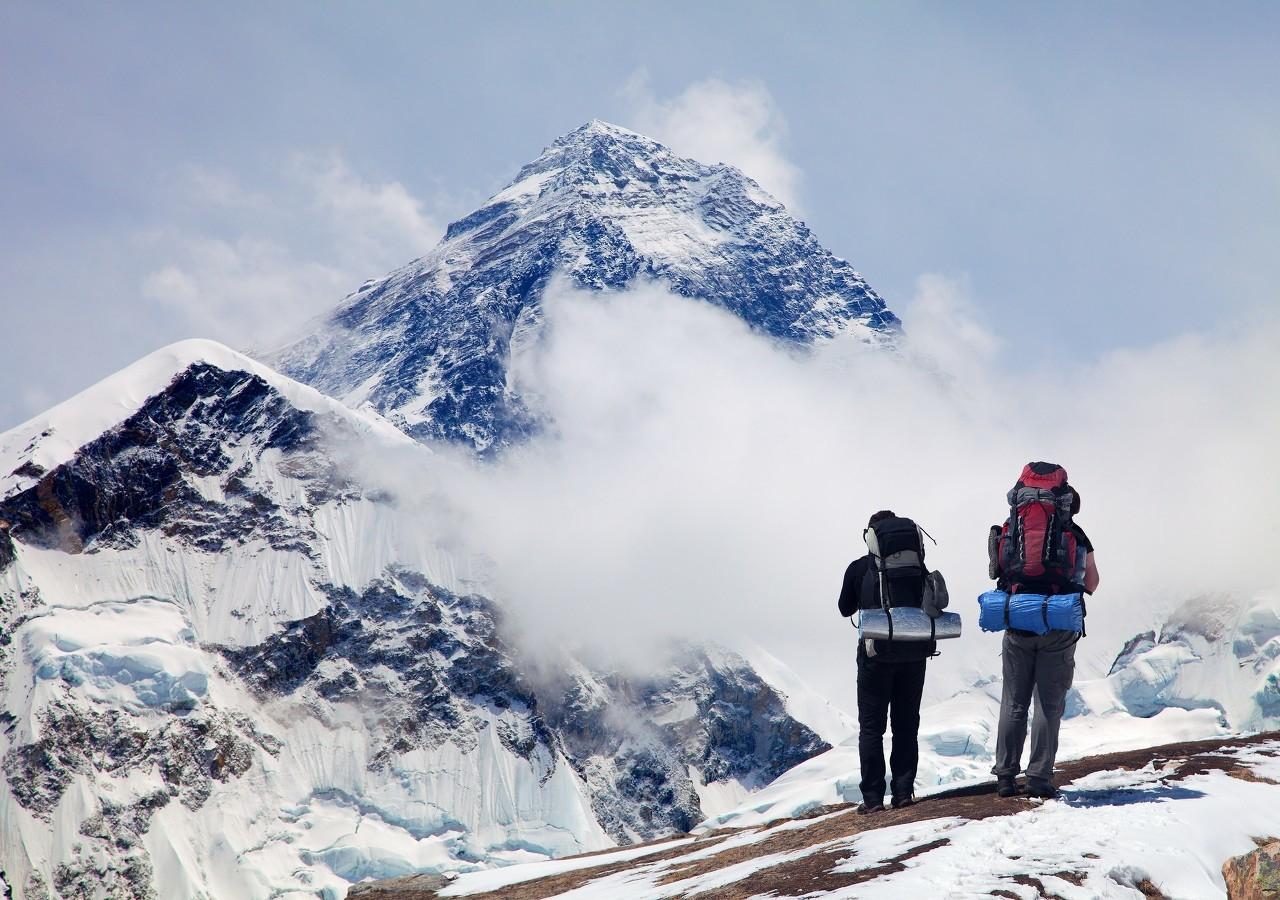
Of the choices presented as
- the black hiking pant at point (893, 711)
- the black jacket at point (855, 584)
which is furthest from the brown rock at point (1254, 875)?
the black jacket at point (855, 584)

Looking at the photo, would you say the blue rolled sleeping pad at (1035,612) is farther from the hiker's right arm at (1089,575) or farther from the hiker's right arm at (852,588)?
the hiker's right arm at (852,588)

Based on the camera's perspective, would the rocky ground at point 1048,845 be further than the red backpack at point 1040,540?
No

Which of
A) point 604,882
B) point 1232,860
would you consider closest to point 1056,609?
point 1232,860

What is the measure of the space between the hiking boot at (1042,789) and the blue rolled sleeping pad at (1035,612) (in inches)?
83.8

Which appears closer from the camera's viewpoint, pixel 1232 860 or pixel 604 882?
pixel 1232 860

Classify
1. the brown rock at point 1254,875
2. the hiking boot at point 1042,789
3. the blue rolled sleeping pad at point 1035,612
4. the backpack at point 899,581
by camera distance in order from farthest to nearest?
the backpack at point 899,581, the hiking boot at point 1042,789, the blue rolled sleeping pad at point 1035,612, the brown rock at point 1254,875

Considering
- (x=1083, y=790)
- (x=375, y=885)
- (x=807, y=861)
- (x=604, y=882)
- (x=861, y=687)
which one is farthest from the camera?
(x=375, y=885)

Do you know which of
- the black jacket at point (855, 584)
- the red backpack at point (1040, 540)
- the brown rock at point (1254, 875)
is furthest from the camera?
the black jacket at point (855, 584)

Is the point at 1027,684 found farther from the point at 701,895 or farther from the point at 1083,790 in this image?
the point at 701,895

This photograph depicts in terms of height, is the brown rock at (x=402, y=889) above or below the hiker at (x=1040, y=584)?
below

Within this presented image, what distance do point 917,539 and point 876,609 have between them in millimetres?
1202

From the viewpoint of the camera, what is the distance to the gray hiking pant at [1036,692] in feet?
50.1

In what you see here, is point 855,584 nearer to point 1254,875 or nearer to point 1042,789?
point 1042,789

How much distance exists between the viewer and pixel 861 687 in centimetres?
1697
